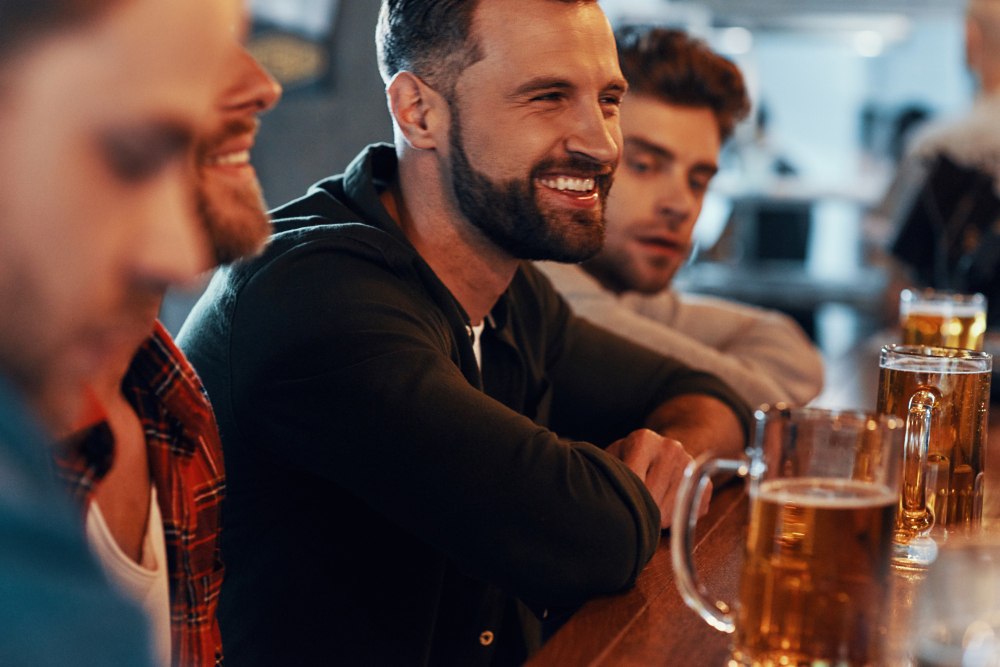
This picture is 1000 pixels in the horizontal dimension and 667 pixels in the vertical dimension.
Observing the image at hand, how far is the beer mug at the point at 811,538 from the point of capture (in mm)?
771

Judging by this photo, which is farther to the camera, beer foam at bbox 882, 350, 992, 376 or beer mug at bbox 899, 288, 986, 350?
beer mug at bbox 899, 288, 986, 350

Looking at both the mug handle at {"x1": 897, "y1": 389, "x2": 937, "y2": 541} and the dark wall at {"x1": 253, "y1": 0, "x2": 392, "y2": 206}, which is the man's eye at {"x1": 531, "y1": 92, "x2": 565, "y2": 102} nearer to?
the mug handle at {"x1": 897, "y1": 389, "x2": 937, "y2": 541}

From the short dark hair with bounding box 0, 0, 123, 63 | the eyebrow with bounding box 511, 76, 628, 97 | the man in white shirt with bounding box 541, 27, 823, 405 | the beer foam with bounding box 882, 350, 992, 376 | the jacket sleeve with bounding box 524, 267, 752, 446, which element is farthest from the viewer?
the man in white shirt with bounding box 541, 27, 823, 405

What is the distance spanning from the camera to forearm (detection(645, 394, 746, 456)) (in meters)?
1.46

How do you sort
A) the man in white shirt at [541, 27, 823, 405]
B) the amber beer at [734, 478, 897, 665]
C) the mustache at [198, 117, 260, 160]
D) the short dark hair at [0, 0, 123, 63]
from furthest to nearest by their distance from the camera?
the man in white shirt at [541, 27, 823, 405] → the mustache at [198, 117, 260, 160] → the amber beer at [734, 478, 897, 665] → the short dark hair at [0, 0, 123, 63]

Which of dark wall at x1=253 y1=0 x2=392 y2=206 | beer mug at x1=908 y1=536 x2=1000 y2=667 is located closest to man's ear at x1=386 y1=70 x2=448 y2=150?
beer mug at x1=908 y1=536 x2=1000 y2=667

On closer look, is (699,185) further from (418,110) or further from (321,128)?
(321,128)

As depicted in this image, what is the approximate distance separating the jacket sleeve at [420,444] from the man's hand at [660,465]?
0.10 meters

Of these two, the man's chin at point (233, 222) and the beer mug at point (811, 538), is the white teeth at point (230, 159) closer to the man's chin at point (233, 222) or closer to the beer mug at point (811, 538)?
the man's chin at point (233, 222)

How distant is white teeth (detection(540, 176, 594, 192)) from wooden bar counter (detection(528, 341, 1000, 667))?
41cm

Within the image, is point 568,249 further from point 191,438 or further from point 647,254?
point 647,254

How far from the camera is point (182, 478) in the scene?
101cm

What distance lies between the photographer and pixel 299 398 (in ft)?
3.66

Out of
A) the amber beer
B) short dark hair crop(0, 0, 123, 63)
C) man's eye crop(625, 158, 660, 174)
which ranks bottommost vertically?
man's eye crop(625, 158, 660, 174)
